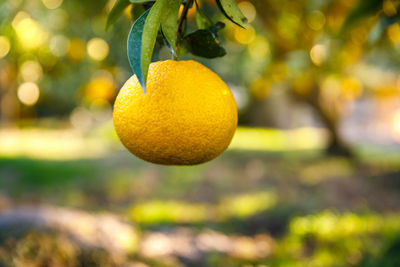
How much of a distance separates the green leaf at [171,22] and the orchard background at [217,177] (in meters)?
0.13

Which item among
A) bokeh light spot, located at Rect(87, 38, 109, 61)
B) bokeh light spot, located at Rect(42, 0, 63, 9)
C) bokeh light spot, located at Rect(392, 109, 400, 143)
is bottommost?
bokeh light spot, located at Rect(42, 0, 63, 9)

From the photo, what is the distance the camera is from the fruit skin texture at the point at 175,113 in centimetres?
65

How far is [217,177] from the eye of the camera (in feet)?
18.1

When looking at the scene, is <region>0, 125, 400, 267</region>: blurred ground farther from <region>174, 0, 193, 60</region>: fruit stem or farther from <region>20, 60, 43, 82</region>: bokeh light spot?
<region>174, 0, 193, 60</region>: fruit stem

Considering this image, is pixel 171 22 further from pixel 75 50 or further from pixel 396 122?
pixel 396 122

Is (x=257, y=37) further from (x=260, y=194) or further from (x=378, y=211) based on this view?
(x=378, y=211)

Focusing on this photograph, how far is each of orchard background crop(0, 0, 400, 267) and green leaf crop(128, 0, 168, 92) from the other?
17cm

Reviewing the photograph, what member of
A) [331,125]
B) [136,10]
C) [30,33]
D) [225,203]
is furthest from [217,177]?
[136,10]

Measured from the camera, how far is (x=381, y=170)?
547 centimetres

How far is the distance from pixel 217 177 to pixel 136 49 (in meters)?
5.04

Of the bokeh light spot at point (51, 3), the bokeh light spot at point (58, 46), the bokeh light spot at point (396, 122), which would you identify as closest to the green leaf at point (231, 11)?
the bokeh light spot at point (51, 3)

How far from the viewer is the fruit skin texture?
2.14ft

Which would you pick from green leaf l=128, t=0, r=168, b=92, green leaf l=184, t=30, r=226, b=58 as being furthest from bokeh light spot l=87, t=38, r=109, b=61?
green leaf l=128, t=0, r=168, b=92

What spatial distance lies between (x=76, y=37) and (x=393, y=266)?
311cm
